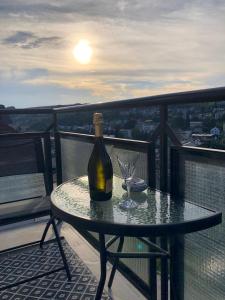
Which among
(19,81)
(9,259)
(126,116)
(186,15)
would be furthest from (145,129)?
(19,81)

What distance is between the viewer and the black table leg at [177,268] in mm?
1659

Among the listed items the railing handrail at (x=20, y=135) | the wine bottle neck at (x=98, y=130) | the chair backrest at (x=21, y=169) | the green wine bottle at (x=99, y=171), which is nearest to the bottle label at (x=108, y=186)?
the green wine bottle at (x=99, y=171)

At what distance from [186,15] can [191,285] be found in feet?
11.8

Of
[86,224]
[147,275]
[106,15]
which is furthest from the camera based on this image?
[106,15]

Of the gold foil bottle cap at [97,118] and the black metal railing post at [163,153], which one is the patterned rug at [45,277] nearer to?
the black metal railing post at [163,153]

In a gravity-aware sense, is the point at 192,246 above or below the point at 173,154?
below

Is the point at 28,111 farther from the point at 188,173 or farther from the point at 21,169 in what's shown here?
the point at 188,173

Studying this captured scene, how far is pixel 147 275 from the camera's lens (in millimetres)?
2014

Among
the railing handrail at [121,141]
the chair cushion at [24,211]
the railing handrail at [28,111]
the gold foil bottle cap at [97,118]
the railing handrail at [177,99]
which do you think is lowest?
the chair cushion at [24,211]

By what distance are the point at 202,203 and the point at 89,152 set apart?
1396mm

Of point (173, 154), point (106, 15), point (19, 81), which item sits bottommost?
point (173, 154)

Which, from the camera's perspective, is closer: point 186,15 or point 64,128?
point 64,128

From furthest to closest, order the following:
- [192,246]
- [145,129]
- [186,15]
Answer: [186,15], [145,129], [192,246]

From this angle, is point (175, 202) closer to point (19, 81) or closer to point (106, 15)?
point (106, 15)
